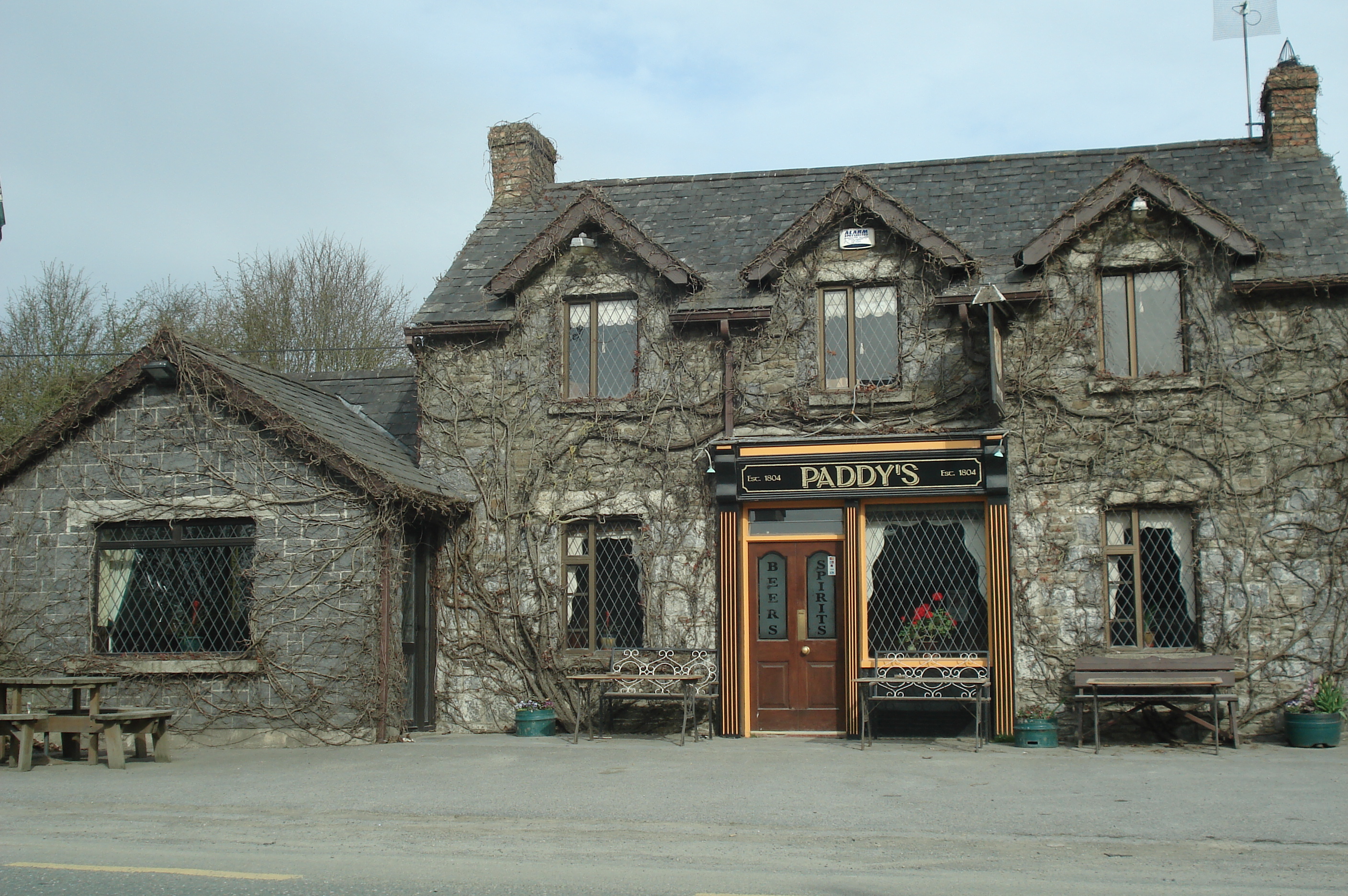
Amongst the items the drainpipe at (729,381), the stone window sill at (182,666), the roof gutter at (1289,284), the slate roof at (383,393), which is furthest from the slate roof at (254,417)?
the roof gutter at (1289,284)

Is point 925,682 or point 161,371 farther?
point 161,371

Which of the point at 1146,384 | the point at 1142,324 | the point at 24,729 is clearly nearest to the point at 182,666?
the point at 24,729

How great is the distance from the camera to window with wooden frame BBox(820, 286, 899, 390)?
14945mm

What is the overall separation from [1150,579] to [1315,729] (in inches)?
88.6

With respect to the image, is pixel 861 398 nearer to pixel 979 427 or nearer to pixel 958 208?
pixel 979 427

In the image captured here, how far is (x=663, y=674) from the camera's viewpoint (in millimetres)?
14203

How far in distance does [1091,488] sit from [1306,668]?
2.96m

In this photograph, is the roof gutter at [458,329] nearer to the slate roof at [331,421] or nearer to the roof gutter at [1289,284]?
the slate roof at [331,421]

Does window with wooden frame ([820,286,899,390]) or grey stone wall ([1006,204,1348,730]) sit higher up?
window with wooden frame ([820,286,899,390])

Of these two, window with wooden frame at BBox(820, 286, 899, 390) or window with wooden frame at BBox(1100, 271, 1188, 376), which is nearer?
window with wooden frame at BBox(1100, 271, 1188, 376)

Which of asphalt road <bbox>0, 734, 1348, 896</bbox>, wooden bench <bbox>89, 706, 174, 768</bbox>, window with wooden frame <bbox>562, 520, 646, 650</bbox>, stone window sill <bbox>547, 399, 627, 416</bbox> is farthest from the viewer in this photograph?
stone window sill <bbox>547, 399, 627, 416</bbox>

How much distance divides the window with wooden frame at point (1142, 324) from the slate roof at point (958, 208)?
2.78ft

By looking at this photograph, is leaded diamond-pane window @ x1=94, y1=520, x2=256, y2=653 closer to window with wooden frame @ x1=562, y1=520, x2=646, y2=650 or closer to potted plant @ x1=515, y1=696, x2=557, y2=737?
potted plant @ x1=515, y1=696, x2=557, y2=737

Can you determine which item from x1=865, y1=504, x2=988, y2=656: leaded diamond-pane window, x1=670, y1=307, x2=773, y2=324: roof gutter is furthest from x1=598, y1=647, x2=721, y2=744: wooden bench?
x1=670, y1=307, x2=773, y2=324: roof gutter
